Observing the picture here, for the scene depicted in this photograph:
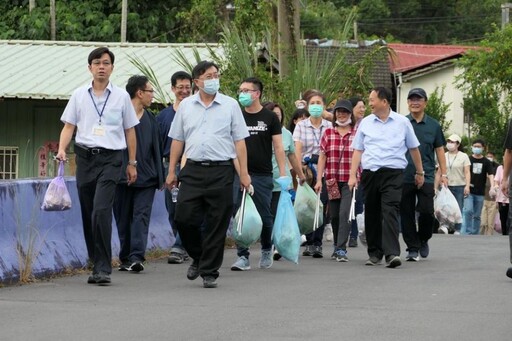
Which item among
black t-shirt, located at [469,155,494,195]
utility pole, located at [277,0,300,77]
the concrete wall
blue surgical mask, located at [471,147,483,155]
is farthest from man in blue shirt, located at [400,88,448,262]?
blue surgical mask, located at [471,147,483,155]

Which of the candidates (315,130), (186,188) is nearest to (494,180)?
(315,130)

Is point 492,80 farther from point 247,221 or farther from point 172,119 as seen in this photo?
point 247,221

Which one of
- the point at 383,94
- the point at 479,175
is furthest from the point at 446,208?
the point at 479,175

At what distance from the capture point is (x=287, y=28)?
934 inches

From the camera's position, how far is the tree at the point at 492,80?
40.2m

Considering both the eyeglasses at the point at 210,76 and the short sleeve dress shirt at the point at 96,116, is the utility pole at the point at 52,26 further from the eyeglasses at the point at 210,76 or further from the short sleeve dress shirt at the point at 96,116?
the eyeglasses at the point at 210,76

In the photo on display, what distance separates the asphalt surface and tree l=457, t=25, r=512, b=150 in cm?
2606

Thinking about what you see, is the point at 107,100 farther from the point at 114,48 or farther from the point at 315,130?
the point at 114,48

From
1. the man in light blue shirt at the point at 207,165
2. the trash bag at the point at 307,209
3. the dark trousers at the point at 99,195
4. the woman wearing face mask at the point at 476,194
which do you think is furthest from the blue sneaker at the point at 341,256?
the woman wearing face mask at the point at 476,194

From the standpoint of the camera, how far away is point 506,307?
10.5m

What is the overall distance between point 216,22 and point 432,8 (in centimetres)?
5027

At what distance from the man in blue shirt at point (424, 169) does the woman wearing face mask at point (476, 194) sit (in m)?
10.9

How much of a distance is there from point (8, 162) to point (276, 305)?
20.7m

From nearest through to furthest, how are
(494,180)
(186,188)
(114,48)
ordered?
(186,188)
(494,180)
(114,48)
